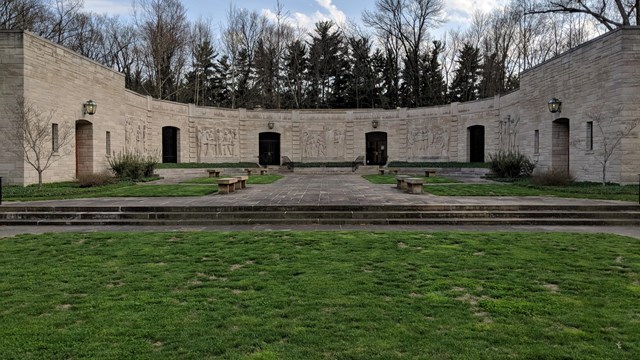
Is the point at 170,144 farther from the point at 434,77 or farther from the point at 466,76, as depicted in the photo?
the point at 466,76

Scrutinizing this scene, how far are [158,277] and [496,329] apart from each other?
3.79m

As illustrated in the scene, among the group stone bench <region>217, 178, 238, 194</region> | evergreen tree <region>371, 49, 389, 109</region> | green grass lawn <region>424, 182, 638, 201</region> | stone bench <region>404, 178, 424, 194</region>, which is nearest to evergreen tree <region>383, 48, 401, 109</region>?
evergreen tree <region>371, 49, 389, 109</region>

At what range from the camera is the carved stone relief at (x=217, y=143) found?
3077cm

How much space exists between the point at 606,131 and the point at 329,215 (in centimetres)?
1213

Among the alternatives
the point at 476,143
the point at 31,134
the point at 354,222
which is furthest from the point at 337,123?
the point at 354,222

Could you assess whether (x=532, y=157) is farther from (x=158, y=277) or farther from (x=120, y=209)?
(x=158, y=277)

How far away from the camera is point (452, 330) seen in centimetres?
360

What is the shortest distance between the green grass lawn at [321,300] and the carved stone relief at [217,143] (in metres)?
23.9

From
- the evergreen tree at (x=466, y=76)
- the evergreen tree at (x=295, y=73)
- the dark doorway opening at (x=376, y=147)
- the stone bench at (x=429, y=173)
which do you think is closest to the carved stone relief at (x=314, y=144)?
the dark doorway opening at (x=376, y=147)

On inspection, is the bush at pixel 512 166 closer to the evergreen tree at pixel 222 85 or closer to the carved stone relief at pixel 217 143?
the carved stone relief at pixel 217 143

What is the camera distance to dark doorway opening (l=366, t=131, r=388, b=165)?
33.5 metres

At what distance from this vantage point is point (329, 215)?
33.8ft

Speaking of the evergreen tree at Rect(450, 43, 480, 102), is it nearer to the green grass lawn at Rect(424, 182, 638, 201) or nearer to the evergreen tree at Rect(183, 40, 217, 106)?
the evergreen tree at Rect(183, 40, 217, 106)

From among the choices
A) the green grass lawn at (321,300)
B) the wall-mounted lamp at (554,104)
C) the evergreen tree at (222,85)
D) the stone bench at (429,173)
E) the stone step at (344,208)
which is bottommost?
the green grass lawn at (321,300)
